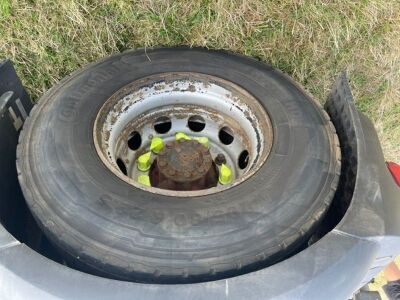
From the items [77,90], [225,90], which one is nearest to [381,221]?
[225,90]

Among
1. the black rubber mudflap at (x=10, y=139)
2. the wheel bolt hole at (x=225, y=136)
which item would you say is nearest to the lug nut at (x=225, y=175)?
the wheel bolt hole at (x=225, y=136)

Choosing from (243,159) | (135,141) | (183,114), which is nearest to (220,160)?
(243,159)

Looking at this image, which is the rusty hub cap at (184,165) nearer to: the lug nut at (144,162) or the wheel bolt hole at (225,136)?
the lug nut at (144,162)

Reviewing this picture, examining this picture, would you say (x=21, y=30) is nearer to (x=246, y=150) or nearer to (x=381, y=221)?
(x=246, y=150)

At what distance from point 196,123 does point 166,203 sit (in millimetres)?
677

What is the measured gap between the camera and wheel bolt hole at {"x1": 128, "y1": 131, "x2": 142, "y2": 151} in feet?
7.12

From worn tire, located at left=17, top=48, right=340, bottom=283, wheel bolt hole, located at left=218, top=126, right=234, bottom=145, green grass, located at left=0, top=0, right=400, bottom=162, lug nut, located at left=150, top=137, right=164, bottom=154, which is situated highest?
green grass, located at left=0, top=0, right=400, bottom=162

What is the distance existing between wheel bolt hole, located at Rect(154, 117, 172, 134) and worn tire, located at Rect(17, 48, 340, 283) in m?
0.28

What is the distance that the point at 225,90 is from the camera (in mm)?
2020

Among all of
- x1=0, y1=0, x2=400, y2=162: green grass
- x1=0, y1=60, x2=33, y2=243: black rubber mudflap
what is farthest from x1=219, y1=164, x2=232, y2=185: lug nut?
x1=0, y1=60, x2=33, y2=243: black rubber mudflap

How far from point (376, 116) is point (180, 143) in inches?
56.9

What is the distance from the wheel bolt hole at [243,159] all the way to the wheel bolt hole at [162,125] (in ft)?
1.18

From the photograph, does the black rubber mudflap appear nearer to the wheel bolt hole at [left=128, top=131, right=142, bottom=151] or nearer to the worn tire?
the worn tire

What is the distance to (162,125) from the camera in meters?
2.22
